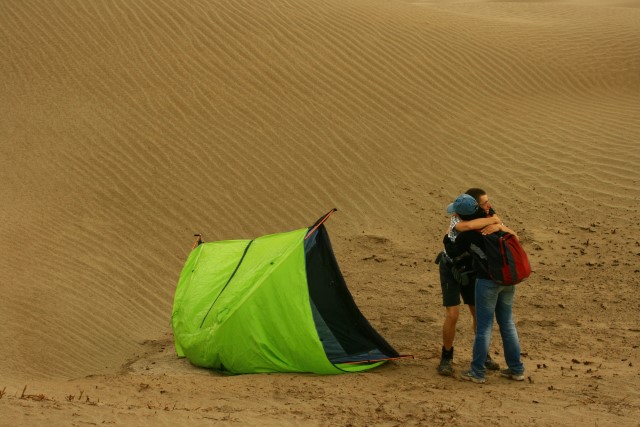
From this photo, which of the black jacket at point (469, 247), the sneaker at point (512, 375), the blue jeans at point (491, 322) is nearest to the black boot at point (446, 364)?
the blue jeans at point (491, 322)

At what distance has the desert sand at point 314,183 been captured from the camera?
6426 millimetres

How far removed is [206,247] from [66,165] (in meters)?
5.07

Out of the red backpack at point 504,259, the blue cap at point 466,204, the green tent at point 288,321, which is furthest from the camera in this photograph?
the green tent at point 288,321

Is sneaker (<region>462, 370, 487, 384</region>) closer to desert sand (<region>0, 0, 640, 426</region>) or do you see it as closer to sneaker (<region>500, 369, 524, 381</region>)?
desert sand (<region>0, 0, 640, 426</region>)

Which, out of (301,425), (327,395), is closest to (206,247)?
(327,395)

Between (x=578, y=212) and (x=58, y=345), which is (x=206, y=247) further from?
(x=578, y=212)

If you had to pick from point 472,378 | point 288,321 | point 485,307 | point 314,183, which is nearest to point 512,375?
point 472,378

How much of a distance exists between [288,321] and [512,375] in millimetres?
1868

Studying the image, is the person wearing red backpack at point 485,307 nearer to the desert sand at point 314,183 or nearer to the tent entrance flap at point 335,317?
the desert sand at point 314,183

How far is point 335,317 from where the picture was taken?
23.5 feet

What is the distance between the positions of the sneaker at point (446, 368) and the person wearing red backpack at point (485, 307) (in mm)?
198

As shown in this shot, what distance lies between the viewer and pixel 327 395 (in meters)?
6.25

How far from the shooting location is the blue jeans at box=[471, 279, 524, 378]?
6371mm

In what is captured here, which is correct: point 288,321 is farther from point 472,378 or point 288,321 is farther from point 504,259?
point 504,259
